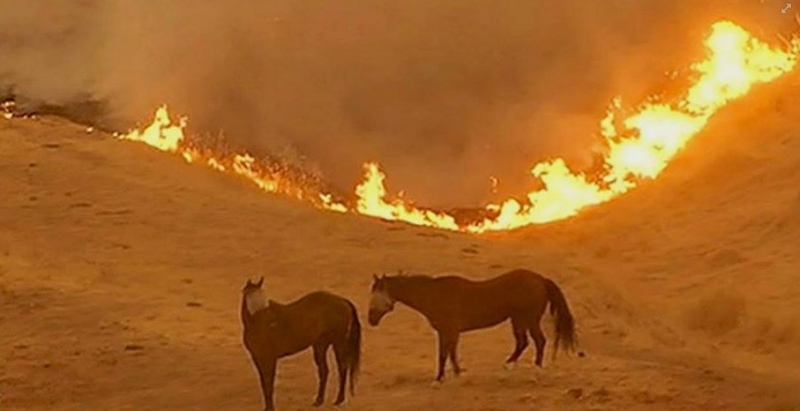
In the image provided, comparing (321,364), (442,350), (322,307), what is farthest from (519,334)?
(322,307)

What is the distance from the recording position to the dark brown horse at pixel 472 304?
17109 millimetres

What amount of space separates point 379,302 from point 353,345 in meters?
0.63

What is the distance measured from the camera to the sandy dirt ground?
17891 mm

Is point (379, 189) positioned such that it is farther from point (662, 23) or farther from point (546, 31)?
point (662, 23)

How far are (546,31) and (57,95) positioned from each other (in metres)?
14.2

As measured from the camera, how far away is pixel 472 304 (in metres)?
17.3

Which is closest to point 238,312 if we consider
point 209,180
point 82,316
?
→ point 82,316

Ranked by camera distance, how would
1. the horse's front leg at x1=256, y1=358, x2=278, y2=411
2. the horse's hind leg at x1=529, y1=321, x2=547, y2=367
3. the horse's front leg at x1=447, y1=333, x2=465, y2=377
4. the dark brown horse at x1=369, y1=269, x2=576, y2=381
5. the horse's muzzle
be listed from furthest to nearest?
the horse's hind leg at x1=529, y1=321, x2=547, y2=367
the horse's front leg at x1=447, y1=333, x2=465, y2=377
the dark brown horse at x1=369, y1=269, x2=576, y2=381
the horse's muzzle
the horse's front leg at x1=256, y1=358, x2=278, y2=411

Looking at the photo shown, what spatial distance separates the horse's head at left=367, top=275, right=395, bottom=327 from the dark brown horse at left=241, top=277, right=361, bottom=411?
1.26ft

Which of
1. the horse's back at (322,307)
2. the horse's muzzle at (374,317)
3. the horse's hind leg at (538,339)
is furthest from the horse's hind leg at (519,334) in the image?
the horse's back at (322,307)

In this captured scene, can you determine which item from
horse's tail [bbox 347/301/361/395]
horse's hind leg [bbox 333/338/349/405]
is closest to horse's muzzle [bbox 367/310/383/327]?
horse's tail [bbox 347/301/361/395]

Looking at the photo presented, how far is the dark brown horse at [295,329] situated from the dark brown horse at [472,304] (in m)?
0.58

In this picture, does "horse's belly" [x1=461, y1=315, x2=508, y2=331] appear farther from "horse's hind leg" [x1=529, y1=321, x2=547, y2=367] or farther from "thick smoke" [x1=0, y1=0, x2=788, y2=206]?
"thick smoke" [x1=0, y1=0, x2=788, y2=206]

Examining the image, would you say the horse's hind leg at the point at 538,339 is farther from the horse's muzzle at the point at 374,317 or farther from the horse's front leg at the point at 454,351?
the horse's muzzle at the point at 374,317
